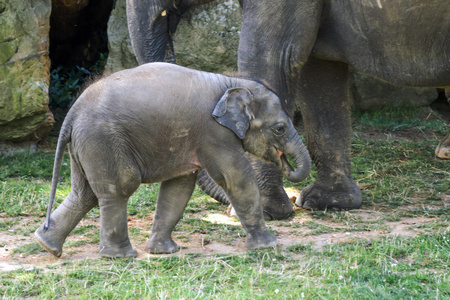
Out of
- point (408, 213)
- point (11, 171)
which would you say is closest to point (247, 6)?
point (408, 213)

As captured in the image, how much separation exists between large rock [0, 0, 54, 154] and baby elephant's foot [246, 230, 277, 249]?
326cm

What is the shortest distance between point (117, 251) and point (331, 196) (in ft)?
6.00

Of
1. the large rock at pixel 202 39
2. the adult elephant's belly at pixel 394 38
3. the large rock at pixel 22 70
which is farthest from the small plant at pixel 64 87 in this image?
the adult elephant's belly at pixel 394 38

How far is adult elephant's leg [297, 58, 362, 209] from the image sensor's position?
4953 millimetres

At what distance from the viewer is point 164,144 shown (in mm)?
3605

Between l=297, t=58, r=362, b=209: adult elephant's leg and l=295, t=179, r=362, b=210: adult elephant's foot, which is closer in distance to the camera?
l=295, t=179, r=362, b=210: adult elephant's foot

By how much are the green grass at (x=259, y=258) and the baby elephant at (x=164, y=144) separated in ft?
0.68

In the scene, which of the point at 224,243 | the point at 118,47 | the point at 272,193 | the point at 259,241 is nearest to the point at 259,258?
the point at 259,241

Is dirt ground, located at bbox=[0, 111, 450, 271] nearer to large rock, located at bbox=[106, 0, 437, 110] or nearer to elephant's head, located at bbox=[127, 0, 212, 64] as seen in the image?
elephant's head, located at bbox=[127, 0, 212, 64]

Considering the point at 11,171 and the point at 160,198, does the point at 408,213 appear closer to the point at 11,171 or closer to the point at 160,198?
the point at 160,198

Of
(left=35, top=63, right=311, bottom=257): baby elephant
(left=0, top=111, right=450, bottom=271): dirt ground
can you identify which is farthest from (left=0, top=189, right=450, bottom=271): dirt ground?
(left=35, top=63, right=311, bottom=257): baby elephant

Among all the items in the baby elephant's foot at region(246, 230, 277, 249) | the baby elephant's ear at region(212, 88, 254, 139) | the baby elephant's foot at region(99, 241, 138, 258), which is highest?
the baby elephant's ear at region(212, 88, 254, 139)

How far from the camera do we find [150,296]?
304cm

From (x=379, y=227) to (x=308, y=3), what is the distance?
4.82 feet
